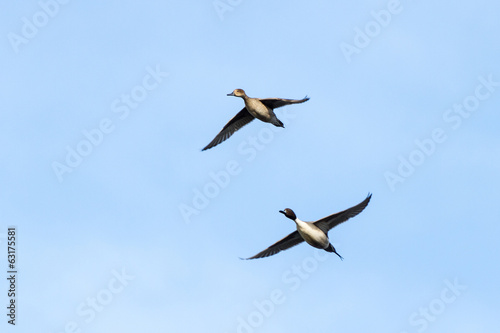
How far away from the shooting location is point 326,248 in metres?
38.7

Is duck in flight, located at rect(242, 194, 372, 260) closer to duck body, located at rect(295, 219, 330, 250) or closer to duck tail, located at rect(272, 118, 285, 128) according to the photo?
duck body, located at rect(295, 219, 330, 250)

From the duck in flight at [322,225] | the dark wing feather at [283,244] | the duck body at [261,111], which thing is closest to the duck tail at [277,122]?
the duck body at [261,111]

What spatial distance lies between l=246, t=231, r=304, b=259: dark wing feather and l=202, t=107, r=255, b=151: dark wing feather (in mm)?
6359

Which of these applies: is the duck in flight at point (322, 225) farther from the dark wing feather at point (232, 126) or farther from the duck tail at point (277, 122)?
the dark wing feather at point (232, 126)

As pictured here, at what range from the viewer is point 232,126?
44094mm

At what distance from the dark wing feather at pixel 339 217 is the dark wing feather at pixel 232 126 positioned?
25.2ft

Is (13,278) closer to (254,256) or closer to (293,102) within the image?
(254,256)

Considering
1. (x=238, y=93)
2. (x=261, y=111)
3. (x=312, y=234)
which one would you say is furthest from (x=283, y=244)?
(x=238, y=93)

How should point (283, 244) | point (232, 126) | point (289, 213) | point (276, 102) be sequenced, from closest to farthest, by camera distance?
point (289, 213) < point (283, 244) < point (276, 102) < point (232, 126)

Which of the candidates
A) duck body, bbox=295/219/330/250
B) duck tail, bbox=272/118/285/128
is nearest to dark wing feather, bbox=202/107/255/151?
duck tail, bbox=272/118/285/128

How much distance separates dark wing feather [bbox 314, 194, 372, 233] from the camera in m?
37.2

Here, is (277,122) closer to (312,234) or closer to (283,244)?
(283,244)

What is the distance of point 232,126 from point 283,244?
6.69 metres

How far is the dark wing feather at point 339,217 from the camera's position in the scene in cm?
3716
